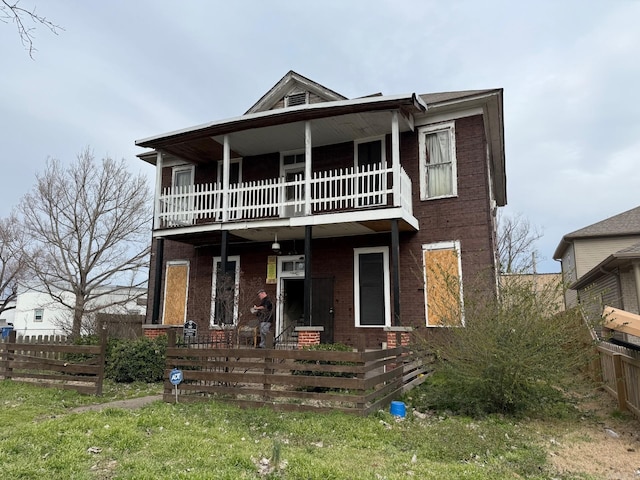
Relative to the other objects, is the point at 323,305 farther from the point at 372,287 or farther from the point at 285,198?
the point at 285,198

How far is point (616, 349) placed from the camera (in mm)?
8750

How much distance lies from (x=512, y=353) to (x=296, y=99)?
10985mm

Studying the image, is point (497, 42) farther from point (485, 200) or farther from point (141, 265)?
point (141, 265)

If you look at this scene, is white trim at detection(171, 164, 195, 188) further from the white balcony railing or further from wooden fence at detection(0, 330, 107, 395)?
wooden fence at detection(0, 330, 107, 395)

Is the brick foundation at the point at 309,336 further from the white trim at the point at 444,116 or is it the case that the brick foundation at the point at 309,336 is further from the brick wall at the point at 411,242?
the white trim at the point at 444,116

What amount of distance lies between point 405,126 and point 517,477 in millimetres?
9852

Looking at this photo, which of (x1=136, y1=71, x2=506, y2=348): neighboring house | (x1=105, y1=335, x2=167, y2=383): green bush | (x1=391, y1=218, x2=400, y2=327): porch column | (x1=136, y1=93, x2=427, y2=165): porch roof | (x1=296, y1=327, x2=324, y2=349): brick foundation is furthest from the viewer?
(x1=136, y1=71, x2=506, y2=348): neighboring house

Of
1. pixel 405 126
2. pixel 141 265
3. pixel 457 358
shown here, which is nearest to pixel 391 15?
pixel 405 126

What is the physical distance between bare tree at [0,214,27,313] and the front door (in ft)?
63.8

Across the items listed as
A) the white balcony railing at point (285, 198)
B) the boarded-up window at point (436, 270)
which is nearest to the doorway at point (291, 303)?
the white balcony railing at point (285, 198)

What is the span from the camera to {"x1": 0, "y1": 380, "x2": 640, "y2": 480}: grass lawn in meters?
4.20

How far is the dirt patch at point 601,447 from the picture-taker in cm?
491

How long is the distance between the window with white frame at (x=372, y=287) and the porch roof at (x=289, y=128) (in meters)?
3.53

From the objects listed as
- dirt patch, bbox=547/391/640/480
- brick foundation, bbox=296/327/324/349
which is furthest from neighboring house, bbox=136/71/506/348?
dirt patch, bbox=547/391/640/480
